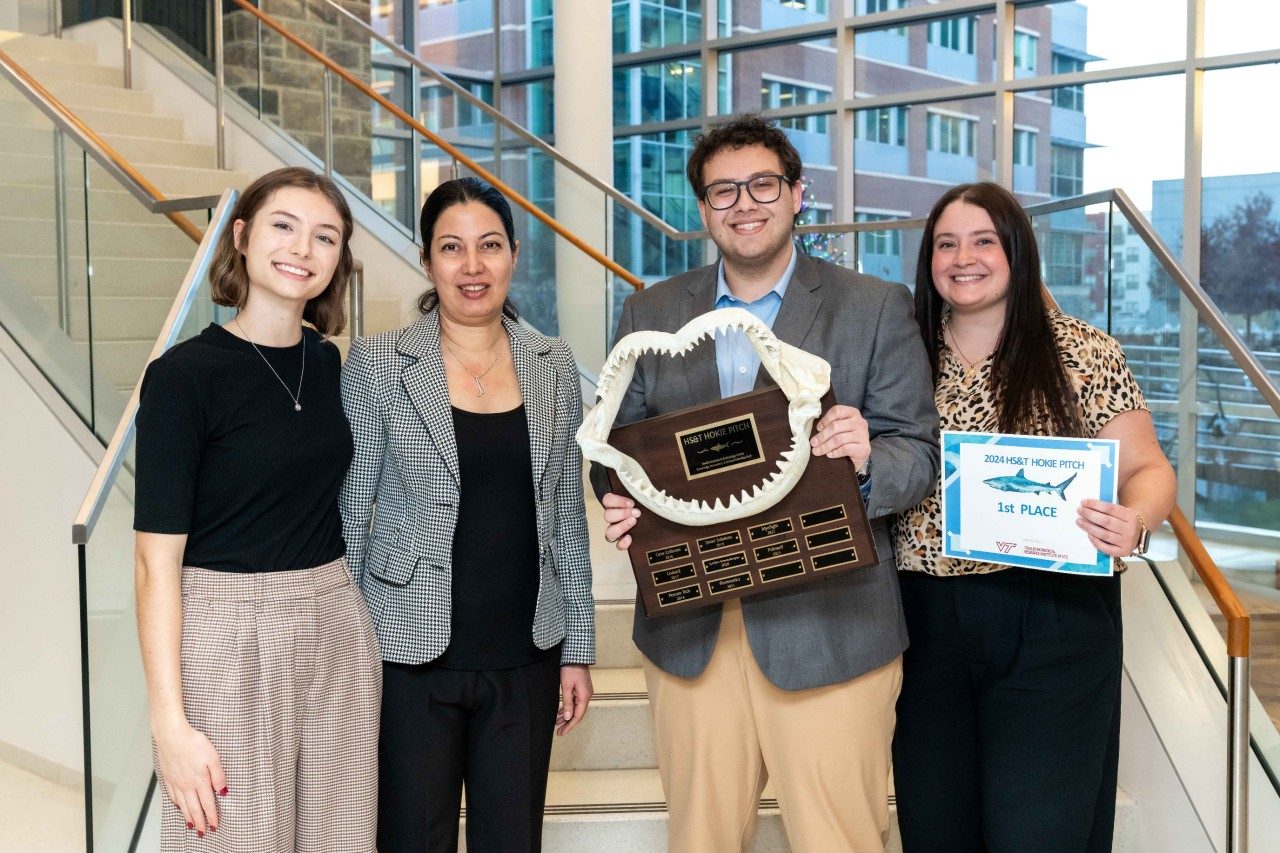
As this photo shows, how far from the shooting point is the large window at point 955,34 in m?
8.77

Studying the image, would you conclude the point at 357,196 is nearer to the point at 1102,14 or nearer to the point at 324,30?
the point at 324,30

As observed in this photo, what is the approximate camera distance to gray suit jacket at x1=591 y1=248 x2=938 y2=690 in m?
2.13

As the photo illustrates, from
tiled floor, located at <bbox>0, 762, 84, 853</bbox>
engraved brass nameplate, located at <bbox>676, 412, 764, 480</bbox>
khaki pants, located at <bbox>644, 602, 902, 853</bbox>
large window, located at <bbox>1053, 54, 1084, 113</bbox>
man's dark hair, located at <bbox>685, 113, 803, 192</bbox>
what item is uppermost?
large window, located at <bbox>1053, 54, 1084, 113</bbox>

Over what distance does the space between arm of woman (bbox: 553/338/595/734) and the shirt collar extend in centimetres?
34

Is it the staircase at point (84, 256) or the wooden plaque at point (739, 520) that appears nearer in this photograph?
the wooden plaque at point (739, 520)

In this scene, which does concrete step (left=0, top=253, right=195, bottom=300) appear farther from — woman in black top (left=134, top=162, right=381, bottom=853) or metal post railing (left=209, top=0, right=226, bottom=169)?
metal post railing (left=209, top=0, right=226, bottom=169)

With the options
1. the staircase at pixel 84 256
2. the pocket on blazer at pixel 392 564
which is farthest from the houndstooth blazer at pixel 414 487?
the staircase at pixel 84 256

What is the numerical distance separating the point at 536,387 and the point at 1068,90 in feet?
23.3

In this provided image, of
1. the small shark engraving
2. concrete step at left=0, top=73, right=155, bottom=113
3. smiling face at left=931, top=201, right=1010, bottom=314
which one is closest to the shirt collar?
smiling face at left=931, top=201, right=1010, bottom=314

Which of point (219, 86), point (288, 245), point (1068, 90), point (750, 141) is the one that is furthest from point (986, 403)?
point (1068, 90)

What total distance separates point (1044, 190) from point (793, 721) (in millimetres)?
7126

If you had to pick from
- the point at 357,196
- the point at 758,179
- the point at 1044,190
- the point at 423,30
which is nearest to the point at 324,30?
the point at 357,196

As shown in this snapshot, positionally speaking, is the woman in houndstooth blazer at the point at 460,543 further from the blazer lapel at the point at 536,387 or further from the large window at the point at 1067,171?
the large window at the point at 1067,171

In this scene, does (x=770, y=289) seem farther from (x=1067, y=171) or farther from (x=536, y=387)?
(x=1067, y=171)
